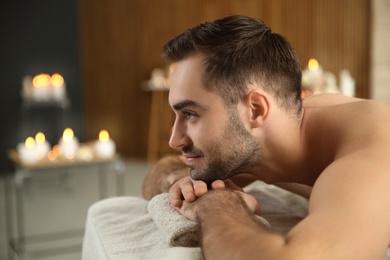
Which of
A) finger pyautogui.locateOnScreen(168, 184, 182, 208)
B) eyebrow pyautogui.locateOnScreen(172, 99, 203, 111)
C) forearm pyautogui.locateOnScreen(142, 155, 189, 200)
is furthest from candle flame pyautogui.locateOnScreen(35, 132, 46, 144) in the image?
eyebrow pyautogui.locateOnScreen(172, 99, 203, 111)

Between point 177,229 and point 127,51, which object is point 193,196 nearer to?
point 177,229

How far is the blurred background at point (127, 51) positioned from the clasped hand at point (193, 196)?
156 inches

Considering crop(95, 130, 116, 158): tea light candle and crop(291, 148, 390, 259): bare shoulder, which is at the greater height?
crop(291, 148, 390, 259): bare shoulder

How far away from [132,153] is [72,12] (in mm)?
1757

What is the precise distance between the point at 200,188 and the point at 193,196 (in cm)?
3

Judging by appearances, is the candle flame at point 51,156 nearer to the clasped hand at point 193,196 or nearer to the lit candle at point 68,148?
the lit candle at point 68,148

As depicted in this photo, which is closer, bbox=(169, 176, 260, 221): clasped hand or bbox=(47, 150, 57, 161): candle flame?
bbox=(169, 176, 260, 221): clasped hand

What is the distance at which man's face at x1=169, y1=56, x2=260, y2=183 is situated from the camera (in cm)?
123

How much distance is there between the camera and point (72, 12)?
6180 millimetres

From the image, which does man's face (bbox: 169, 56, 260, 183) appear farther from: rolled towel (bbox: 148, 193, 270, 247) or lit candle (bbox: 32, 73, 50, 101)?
lit candle (bbox: 32, 73, 50, 101)

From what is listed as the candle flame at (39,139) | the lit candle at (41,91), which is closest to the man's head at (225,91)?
the candle flame at (39,139)

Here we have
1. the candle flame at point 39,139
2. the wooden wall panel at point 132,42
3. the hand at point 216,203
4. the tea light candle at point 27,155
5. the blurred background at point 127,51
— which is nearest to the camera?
the hand at point 216,203

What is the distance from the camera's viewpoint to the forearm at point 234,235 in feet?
2.92

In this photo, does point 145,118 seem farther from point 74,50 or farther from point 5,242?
point 5,242
